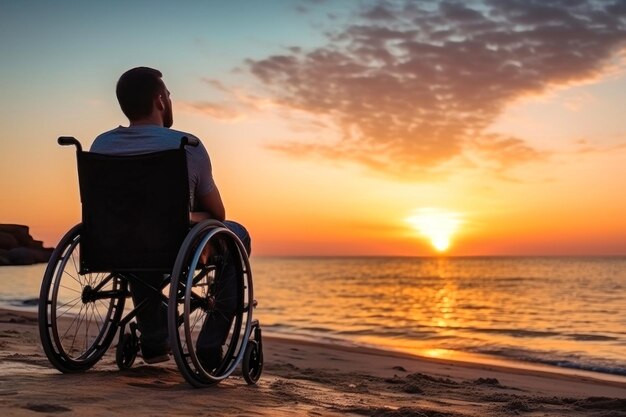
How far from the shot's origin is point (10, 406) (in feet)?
7.53

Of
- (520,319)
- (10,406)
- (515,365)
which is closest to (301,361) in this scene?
(515,365)

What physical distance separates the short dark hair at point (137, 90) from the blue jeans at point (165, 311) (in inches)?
A: 27.6

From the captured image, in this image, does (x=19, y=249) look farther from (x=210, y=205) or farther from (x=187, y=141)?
(x=187, y=141)

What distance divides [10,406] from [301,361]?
A: 14.7 feet

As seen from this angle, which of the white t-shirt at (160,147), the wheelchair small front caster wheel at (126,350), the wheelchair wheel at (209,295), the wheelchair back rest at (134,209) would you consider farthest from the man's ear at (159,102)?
the wheelchair small front caster wheel at (126,350)

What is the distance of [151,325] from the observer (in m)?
3.36

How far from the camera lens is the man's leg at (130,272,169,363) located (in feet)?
10.8

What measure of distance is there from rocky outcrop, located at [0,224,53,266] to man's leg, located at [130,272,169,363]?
284 centimetres

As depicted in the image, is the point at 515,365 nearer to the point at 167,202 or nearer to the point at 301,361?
the point at 301,361

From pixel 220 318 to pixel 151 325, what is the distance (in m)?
0.40

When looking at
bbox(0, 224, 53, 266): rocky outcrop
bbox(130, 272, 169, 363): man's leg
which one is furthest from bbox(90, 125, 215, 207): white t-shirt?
bbox(0, 224, 53, 266): rocky outcrop

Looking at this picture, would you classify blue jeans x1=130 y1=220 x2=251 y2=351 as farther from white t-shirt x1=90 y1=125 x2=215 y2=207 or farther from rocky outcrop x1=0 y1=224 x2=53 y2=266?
rocky outcrop x1=0 y1=224 x2=53 y2=266

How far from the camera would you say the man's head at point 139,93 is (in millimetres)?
3145

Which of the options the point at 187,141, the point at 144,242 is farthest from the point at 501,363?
the point at 187,141
